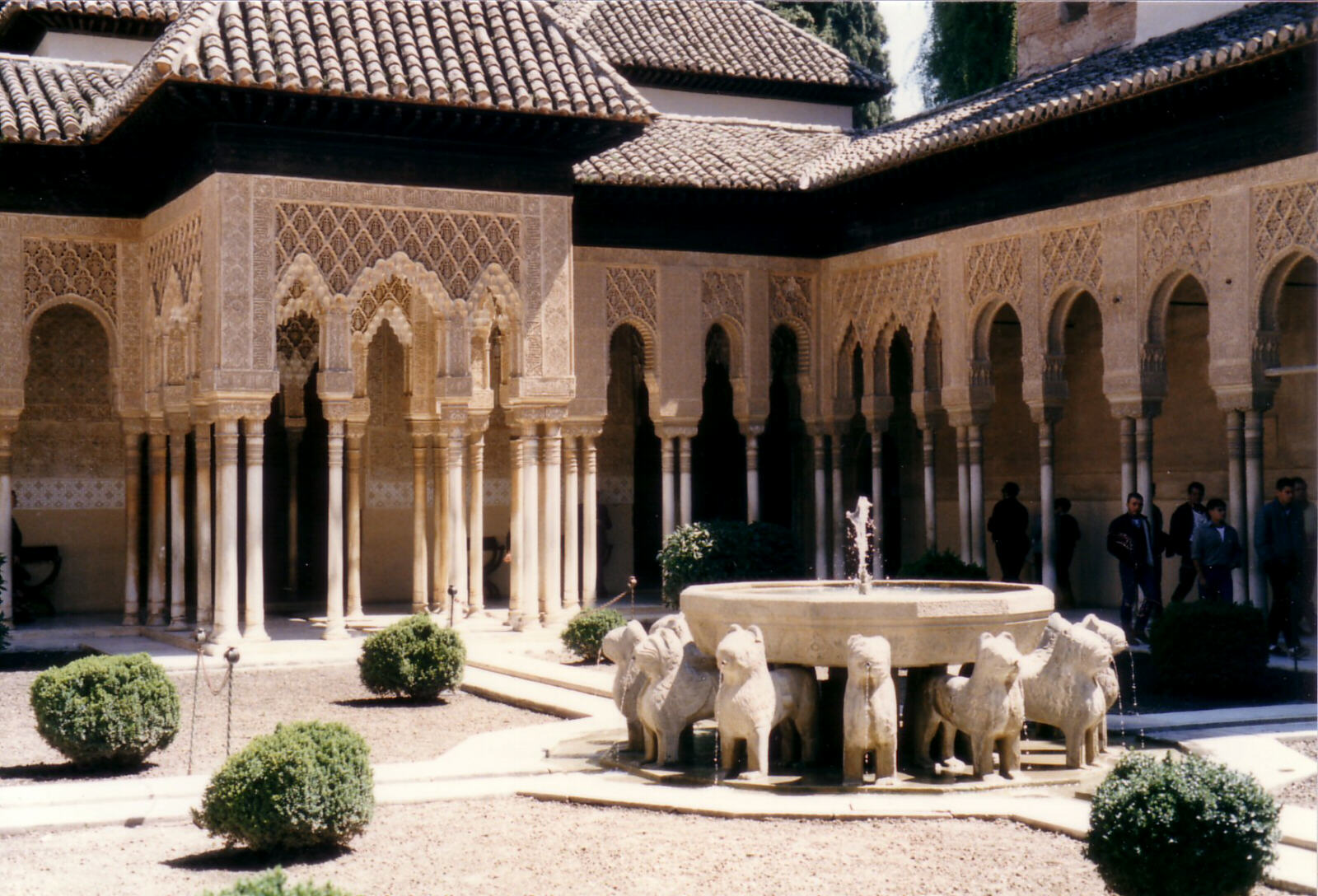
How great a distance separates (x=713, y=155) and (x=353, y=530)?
21.7ft

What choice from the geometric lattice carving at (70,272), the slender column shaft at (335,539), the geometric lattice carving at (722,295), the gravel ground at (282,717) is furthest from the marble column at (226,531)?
the geometric lattice carving at (722,295)

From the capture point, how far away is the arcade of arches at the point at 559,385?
16125 millimetres

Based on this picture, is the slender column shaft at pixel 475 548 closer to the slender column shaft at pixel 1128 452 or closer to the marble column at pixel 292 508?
the marble column at pixel 292 508

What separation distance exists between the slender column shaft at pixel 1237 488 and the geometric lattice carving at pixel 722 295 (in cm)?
693

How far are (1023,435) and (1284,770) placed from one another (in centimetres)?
1408

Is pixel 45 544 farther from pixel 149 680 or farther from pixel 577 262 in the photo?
pixel 149 680

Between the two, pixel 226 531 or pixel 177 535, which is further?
pixel 177 535

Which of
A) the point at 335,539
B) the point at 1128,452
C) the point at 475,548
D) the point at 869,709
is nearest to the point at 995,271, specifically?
the point at 1128,452

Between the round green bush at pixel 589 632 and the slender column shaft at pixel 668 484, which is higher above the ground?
the slender column shaft at pixel 668 484

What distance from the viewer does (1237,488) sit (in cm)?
1591

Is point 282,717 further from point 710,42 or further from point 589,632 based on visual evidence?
point 710,42

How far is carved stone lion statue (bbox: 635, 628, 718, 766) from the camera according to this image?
363 inches

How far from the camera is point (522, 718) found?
1221cm

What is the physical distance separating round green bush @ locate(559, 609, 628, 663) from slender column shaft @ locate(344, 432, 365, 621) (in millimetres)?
4064
